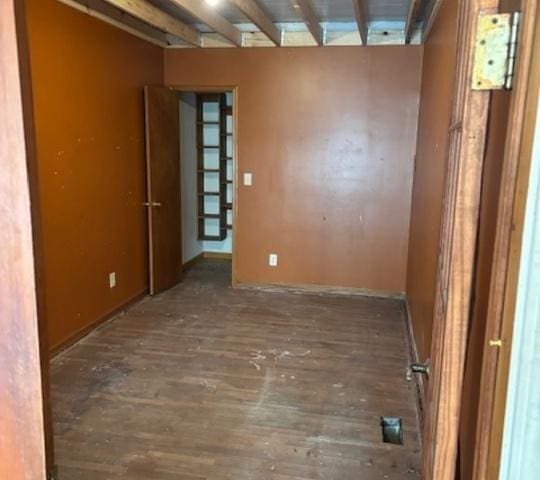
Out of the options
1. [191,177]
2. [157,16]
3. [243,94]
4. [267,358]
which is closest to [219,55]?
[243,94]

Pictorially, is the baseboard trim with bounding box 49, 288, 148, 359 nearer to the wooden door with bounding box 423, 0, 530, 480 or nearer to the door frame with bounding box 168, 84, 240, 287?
the door frame with bounding box 168, 84, 240, 287

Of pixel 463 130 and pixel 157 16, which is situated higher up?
pixel 157 16

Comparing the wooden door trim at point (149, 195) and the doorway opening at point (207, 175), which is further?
the doorway opening at point (207, 175)

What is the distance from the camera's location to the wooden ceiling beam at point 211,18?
3363mm

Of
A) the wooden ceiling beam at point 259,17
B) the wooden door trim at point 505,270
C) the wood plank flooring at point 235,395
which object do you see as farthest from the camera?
the wooden ceiling beam at point 259,17

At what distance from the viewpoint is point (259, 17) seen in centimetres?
391

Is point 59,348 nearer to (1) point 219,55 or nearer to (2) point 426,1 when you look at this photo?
(1) point 219,55

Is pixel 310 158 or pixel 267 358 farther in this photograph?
pixel 310 158

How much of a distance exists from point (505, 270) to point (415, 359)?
2811mm

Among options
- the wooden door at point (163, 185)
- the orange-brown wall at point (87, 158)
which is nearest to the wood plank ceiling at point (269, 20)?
the orange-brown wall at point (87, 158)

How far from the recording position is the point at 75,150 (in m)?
3.55

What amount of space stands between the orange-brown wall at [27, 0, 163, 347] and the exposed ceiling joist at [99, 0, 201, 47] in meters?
0.31

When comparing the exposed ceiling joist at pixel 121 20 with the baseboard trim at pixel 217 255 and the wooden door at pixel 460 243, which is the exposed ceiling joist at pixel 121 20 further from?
the wooden door at pixel 460 243

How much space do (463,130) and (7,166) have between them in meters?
0.77
